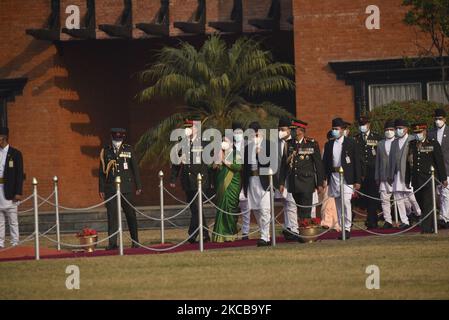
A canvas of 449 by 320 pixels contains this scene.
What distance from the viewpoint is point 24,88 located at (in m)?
32.0

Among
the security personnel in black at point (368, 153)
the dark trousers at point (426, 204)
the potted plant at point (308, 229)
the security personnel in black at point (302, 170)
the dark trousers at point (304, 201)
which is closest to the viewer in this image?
the potted plant at point (308, 229)

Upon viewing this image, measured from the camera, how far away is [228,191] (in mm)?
22438

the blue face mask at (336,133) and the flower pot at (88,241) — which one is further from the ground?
the blue face mask at (336,133)

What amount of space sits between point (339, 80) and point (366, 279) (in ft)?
48.7

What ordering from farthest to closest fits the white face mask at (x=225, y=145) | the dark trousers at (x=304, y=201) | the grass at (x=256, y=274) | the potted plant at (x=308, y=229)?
the white face mask at (x=225, y=145)
the dark trousers at (x=304, y=201)
the potted plant at (x=308, y=229)
the grass at (x=256, y=274)

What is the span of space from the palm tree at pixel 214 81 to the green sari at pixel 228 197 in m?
7.24

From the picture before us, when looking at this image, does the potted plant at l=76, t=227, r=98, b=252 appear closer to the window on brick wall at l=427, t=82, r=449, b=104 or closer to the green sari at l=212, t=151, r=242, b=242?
the green sari at l=212, t=151, r=242, b=242

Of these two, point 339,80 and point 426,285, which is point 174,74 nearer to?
point 339,80

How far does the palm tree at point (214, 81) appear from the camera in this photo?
29.9 meters

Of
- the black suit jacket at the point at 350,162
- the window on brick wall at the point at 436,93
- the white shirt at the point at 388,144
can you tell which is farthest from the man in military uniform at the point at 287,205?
the window on brick wall at the point at 436,93

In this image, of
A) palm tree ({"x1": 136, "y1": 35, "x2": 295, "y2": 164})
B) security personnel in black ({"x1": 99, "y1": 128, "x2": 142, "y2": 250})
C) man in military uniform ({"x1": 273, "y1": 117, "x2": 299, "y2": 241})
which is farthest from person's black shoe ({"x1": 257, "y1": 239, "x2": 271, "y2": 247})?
palm tree ({"x1": 136, "y1": 35, "x2": 295, "y2": 164})

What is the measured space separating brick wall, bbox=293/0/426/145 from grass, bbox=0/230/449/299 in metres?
9.47

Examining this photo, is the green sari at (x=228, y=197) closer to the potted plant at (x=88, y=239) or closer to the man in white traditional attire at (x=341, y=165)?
the man in white traditional attire at (x=341, y=165)
